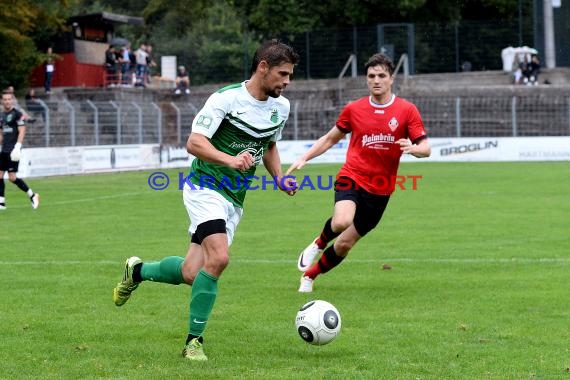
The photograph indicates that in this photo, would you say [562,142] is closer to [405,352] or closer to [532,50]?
[532,50]

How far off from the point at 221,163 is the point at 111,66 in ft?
132

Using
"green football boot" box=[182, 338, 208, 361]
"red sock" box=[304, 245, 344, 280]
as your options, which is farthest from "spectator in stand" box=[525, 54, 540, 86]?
"green football boot" box=[182, 338, 208, 361]

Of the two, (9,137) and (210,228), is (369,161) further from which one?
(9,137)

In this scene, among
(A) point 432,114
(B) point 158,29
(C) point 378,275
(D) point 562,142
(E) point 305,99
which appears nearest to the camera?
(C) point 378,275

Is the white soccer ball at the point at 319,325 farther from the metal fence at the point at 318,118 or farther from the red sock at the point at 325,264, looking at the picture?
the metal fence at the point at 318,118

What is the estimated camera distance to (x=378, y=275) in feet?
36.4

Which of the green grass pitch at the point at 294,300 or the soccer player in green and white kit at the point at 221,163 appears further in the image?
the soccer player in green and white kit at the point at 221,163

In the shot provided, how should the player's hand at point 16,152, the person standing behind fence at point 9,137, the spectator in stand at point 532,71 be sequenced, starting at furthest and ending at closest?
1. the spectator in stand at point 532,71
2. the person standing behind fence at point 9,137
3. the player's hand at point 16,152

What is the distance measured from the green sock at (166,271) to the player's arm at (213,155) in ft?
2.87

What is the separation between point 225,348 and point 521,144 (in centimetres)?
3204

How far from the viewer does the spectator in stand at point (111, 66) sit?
4591 cm

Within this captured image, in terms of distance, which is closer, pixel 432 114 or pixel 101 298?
pixel 101 298

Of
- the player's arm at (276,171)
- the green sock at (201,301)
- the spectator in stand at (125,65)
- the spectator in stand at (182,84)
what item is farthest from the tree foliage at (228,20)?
the green sock at (201,301)

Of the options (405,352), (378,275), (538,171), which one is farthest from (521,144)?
(405,352)
